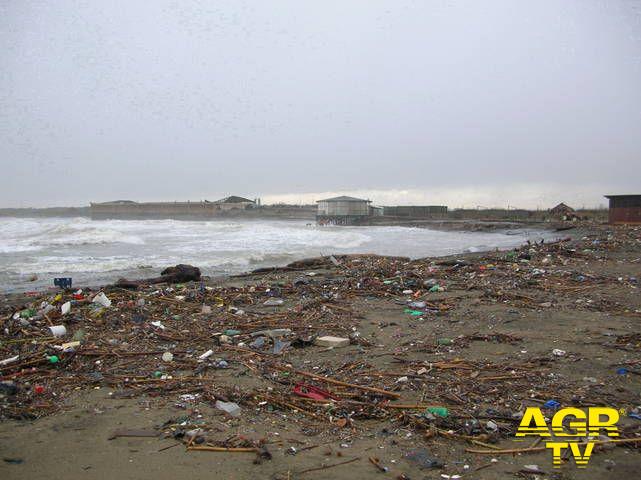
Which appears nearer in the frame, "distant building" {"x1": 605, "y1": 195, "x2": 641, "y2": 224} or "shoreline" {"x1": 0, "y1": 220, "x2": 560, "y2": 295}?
"shoreline" {"x1": 0, "y1": 220, "x2": 560, "y2": 295}

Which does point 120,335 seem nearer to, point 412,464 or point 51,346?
point 51,346

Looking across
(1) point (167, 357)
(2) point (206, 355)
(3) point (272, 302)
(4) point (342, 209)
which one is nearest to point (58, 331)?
(1) point (167, 357)

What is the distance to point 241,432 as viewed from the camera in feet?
10.6

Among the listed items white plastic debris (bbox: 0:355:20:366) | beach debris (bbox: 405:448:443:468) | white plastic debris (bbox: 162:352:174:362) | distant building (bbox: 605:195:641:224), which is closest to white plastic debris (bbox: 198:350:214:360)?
white plastic debris (bbox: 162:352:174:362)

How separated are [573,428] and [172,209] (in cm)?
8693

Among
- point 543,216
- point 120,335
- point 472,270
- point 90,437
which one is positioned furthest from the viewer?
point 543,216

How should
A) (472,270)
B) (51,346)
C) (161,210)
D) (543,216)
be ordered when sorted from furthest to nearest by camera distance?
(161,210), (543,216), (472,270), (51,346)

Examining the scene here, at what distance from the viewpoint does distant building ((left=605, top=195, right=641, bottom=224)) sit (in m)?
26.7

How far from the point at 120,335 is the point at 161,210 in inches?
3315

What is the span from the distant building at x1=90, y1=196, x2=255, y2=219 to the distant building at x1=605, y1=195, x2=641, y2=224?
2295 inches

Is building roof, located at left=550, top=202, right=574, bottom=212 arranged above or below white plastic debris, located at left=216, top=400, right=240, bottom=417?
above

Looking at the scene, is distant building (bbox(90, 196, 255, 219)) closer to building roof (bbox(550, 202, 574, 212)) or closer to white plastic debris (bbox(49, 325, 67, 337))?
building roof (bbox(550, 202, 574, 212))

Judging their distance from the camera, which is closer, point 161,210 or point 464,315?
point 464,315

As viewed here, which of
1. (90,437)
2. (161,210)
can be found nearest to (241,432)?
(90,437)
